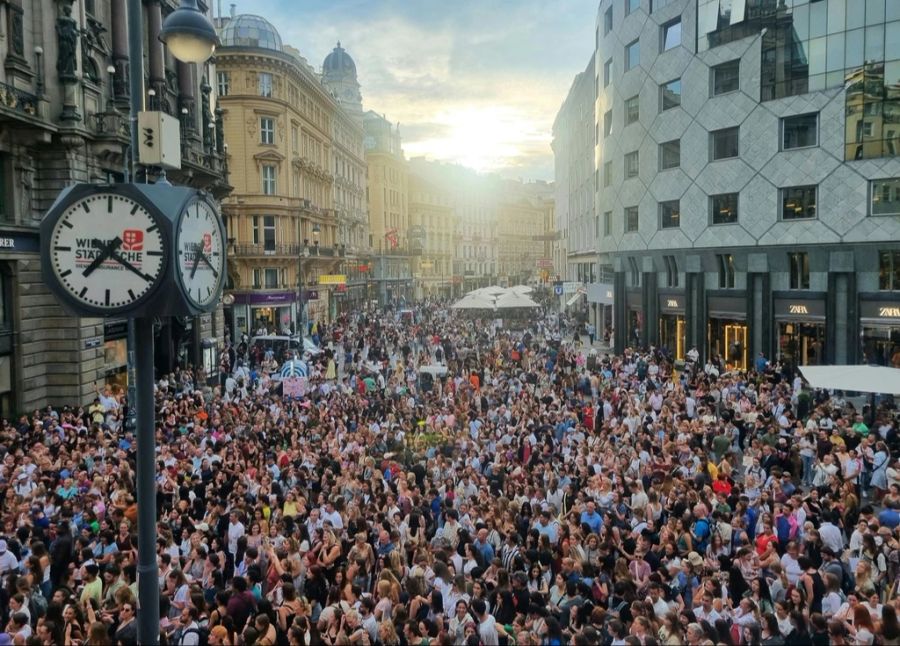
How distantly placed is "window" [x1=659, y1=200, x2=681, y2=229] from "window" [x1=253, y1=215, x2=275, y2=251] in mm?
30691

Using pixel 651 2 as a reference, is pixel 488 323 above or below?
below

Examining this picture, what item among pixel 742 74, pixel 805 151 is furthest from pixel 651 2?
pixel 805 151

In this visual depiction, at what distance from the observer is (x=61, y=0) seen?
25.5 metres

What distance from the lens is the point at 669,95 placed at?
39.4 m

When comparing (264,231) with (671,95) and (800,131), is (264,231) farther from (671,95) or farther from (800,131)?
(800,131)

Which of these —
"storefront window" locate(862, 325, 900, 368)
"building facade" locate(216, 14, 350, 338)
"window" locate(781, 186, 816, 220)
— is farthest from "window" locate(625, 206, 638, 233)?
"building facade" locate(216, 14, 350, 338)

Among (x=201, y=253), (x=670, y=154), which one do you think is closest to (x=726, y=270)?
(x=670, y=154)

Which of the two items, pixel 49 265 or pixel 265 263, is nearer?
pixel 49 265

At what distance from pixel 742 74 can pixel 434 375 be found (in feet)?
70.0

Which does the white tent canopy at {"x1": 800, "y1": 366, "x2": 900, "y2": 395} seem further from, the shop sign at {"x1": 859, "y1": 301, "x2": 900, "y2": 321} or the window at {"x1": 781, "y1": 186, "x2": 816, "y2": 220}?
the window at {"x1": 781, "y1": 186, "x2": 816, "y2": 220}

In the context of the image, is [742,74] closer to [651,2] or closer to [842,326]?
[651,2]

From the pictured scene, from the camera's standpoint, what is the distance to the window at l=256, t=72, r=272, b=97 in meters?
54.4

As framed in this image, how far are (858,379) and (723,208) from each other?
764 inches

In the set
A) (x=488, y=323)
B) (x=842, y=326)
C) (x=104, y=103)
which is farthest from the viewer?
(x=488, y=323)
